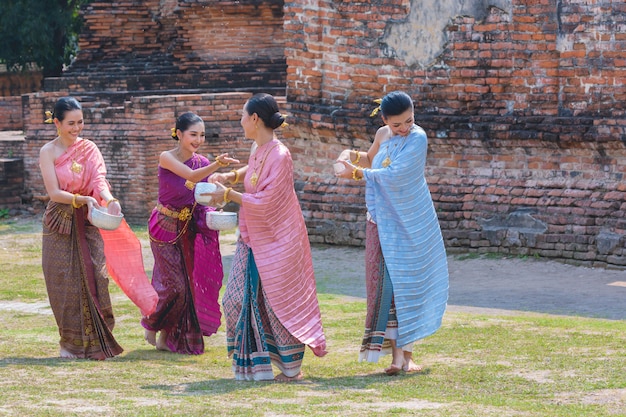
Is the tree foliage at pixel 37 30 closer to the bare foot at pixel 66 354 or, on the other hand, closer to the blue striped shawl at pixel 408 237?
the bare foot at pixel 66 354

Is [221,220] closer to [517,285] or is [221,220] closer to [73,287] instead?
→ [73,287]

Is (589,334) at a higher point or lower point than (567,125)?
lower

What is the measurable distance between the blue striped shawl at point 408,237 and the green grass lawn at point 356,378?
0.32 metres

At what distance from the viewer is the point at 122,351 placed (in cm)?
806

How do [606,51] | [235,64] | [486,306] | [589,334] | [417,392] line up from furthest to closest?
[235,64], [606,51], [486,306], [589,334], [417,392]

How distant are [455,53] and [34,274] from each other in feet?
14.6

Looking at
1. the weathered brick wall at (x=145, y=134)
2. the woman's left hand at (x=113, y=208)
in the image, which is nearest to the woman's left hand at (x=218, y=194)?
the woman's left hand at (x=113, y=208)

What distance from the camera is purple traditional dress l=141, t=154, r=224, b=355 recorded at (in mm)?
8258

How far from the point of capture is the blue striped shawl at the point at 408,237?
23.3 ft

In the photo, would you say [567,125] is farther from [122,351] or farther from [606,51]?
[122,351]

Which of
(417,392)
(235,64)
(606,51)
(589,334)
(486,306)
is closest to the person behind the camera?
(417,392)

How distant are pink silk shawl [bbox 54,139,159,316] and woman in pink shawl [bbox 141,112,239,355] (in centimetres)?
11

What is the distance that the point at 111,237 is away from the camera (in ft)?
27.2

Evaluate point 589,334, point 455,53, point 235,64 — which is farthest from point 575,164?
point 235,64
